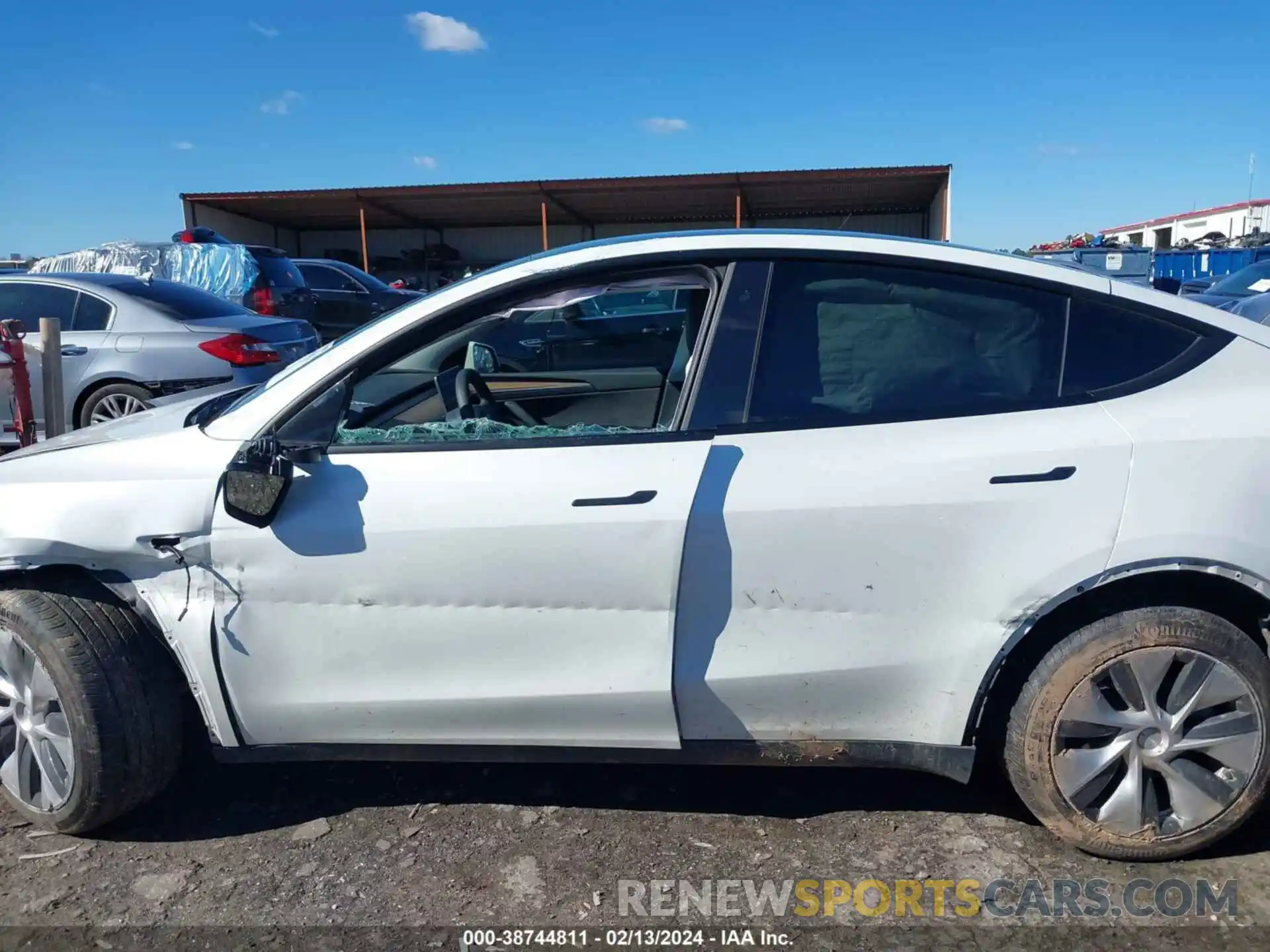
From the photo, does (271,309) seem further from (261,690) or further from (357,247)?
(357,247)

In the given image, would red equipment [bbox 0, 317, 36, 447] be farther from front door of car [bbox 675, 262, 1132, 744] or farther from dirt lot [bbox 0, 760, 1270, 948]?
front door of car [bbox 675, 262, 1132, 744]

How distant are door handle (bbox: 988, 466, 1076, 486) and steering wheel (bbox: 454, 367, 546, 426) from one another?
1.49m

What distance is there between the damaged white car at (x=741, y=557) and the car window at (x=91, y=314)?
17.1ft

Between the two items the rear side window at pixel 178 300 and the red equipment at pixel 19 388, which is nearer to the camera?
the red equipment at pixel 19 388

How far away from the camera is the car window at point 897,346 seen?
264cm

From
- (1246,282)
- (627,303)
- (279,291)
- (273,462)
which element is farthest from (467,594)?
(279,291)

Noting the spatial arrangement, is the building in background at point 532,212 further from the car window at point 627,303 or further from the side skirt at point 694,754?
the side skirt at point 694,754

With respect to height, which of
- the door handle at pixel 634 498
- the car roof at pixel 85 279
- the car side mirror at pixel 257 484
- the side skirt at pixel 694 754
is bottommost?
the side skirt at pixel 694 754

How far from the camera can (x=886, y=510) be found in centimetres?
252

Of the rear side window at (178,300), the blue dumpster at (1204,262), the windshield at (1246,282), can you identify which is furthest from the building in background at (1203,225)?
the rear side window at (178,300)

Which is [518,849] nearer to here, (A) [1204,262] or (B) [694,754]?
(B) [694,754]

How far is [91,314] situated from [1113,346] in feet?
23.8

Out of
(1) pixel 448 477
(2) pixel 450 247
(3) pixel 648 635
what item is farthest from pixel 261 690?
(2) pixel 450 247

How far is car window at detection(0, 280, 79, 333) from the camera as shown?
7523mm
